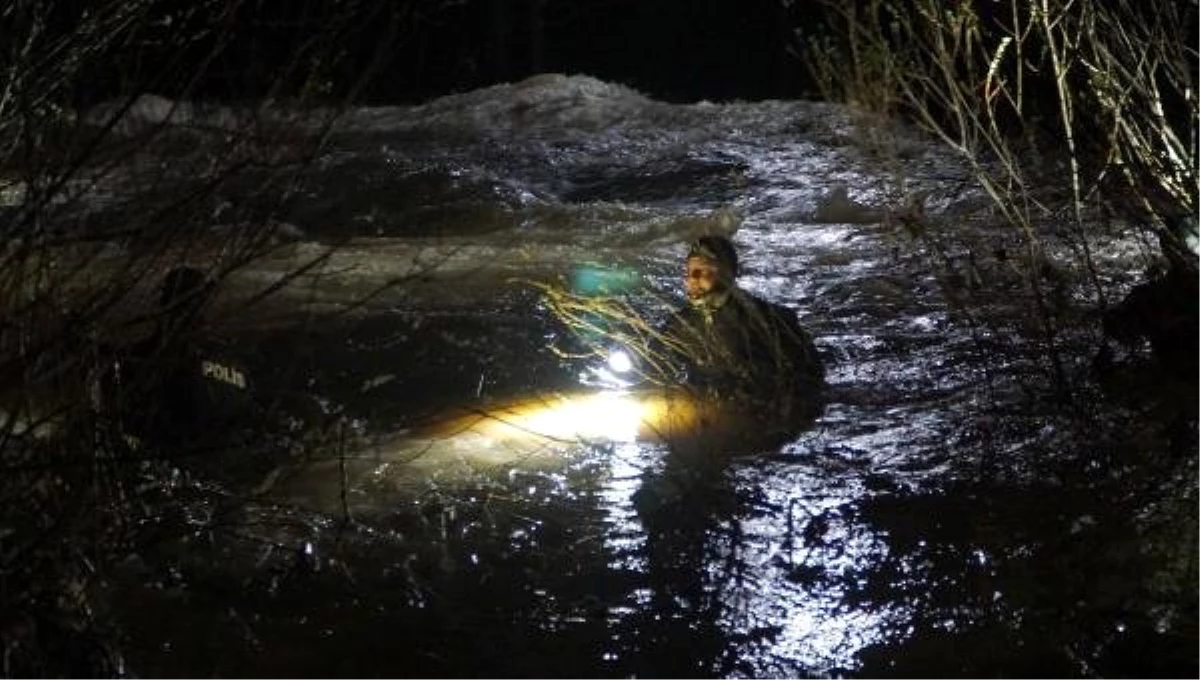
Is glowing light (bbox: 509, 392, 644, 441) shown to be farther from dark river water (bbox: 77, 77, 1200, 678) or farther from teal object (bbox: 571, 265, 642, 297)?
teal object (bbox: 571, 265, 642, 297)

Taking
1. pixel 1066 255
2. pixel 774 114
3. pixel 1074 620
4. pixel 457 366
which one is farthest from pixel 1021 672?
pixel 774 114

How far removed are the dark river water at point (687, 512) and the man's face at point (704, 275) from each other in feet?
2.72

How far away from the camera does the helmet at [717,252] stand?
7125mm

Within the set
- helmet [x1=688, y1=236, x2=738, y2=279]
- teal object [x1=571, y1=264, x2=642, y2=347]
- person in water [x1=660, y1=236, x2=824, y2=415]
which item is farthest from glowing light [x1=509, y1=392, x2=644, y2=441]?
teal object [x1=571, y1=264, x2=642, y2=347]

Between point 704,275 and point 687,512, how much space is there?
1.54 meters

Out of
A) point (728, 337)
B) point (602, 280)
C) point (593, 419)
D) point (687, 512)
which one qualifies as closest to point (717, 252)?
point (728, 337)

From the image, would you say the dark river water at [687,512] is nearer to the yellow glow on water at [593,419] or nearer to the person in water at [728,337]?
the yellow glow on water at [593,419]

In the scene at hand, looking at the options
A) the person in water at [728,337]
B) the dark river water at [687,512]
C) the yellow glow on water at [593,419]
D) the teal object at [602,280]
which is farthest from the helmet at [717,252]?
the teal object at [602,280]

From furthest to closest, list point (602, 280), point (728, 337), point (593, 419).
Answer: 1. point (602, 280)
2. point (593, 419)
3. point (728, 337)

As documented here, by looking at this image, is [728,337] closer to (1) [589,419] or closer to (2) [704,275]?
(2) [704,275]

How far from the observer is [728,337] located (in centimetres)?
721

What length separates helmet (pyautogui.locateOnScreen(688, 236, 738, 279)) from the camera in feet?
23.4

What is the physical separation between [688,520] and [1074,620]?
184 cm

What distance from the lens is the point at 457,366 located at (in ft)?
29.9
